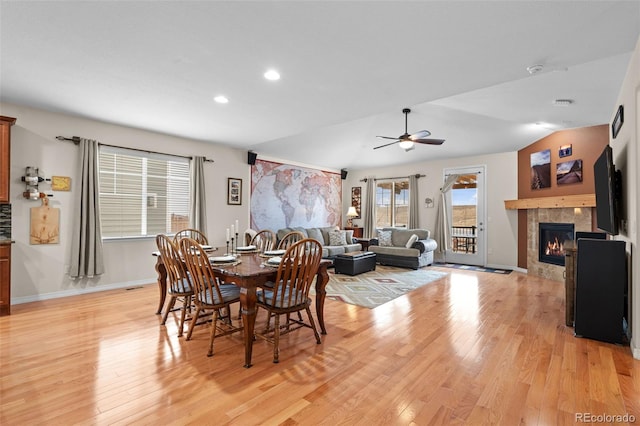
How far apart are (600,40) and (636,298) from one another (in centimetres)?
215

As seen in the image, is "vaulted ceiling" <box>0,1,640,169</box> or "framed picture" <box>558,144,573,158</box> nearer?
"vaulted ceiling" <box>0,1,640,169</box>

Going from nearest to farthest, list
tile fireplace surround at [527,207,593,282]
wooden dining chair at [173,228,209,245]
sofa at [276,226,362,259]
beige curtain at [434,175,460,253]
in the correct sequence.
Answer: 1. wooden dining chair at [173,228,209,245]
2. tile fireplace surround at [527,207,593,282]
3. sofa at [276,226,362,259]
4. beige curtain at [434,175,460,253]

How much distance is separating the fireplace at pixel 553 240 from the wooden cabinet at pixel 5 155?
8.49m

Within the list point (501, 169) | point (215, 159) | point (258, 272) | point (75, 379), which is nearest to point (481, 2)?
point (258, 272)

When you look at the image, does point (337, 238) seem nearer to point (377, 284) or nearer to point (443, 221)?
point (377, 284)

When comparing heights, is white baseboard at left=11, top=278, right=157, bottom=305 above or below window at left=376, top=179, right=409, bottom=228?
below

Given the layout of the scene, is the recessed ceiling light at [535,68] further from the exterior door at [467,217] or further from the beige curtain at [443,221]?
the beige curtain at [443,221]

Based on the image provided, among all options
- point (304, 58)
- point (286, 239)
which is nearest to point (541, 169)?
point (286, 239)

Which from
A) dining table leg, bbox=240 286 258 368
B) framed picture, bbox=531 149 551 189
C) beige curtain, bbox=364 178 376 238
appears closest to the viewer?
dining table leg, bbox=240 286 258 368

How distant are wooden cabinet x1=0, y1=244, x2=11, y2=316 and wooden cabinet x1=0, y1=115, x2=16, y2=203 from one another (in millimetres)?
615

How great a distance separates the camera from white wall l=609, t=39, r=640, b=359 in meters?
2.55

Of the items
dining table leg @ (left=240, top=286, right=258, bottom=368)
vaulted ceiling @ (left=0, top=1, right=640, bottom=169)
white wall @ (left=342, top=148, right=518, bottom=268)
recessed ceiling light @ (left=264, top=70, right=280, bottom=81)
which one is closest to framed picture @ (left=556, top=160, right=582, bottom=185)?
vaulted ceiling @ (left=0, top=1, right=640, bottom=169)

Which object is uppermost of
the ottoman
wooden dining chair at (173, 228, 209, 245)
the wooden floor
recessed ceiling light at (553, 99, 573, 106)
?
recessed ceiling light at (553, 99, 573, 106)

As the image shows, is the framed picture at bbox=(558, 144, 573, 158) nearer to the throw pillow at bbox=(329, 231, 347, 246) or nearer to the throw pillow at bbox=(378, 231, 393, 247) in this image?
the throw pillow at bbox=(378, 231, 393, 247)
